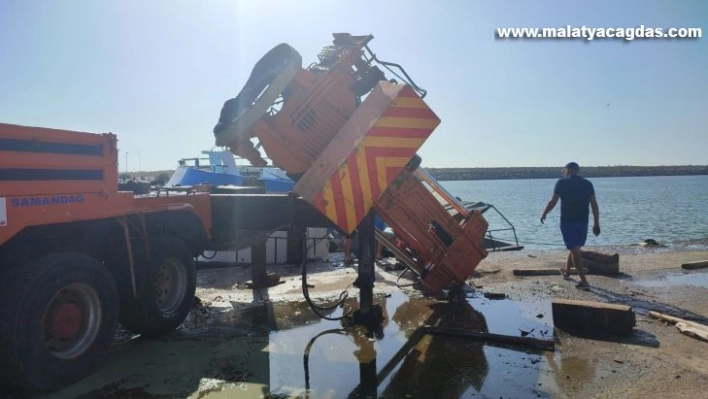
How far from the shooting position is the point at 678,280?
7766mm

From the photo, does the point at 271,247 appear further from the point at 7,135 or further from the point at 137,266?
the point at 7,135

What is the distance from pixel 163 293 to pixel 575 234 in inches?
235

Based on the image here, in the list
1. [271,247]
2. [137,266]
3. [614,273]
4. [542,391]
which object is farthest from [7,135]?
[614,273]

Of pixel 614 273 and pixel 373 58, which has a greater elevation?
pixel 373 58

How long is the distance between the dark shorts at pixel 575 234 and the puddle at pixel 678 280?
1189 mm

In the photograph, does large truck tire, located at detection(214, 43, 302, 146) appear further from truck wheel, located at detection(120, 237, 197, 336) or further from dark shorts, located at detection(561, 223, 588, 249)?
dark shorts, located at detection(561, 223, 588, 249)

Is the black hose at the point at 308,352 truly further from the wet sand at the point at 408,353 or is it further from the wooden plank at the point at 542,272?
the wooden plank at the point at 542,272

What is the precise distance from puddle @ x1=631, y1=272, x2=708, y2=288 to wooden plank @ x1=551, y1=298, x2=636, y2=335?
289 cm

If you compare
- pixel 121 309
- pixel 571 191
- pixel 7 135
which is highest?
pixel 7 135

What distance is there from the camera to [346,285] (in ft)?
26.5

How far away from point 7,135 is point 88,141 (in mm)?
782

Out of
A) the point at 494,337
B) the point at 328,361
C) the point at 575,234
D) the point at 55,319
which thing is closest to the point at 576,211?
the point at 575,234

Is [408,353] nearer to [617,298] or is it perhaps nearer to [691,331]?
[691,331]

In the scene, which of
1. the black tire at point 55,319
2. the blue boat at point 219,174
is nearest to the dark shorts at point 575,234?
the black tire at point 55,319
